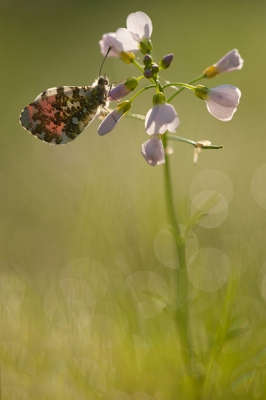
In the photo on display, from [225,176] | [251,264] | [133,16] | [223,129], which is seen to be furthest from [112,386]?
[223,129]

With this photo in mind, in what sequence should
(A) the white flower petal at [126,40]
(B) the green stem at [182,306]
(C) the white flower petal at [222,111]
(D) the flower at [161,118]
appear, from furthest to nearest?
(A) the white flower petal at [126,40]
(C) the white flower petal at [222,111]
(B) the green stem at [182,306]
(D) the flower at [161,118]

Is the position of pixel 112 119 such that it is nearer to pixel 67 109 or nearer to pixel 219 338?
pixel 67 109

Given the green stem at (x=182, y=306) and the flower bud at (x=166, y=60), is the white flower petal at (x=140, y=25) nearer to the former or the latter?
the flower bud at (x=166, y=60)

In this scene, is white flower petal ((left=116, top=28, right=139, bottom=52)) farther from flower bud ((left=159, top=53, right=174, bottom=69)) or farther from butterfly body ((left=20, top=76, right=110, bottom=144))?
butterfly body ((left=20, top=76, right=110, bottom=144))

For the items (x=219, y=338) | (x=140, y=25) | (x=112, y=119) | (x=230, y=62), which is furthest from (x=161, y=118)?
(x=219, y=338)

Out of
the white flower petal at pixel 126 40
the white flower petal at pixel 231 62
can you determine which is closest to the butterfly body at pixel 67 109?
the white flower petal at pixel 126 40

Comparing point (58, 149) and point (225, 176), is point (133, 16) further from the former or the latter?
point (58, 149)

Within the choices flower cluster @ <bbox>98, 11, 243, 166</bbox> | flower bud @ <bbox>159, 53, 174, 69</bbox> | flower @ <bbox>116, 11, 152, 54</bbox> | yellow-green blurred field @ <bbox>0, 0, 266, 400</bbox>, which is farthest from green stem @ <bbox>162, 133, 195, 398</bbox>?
flower @ <bbox>116, 11, 152, 54</bbox>
